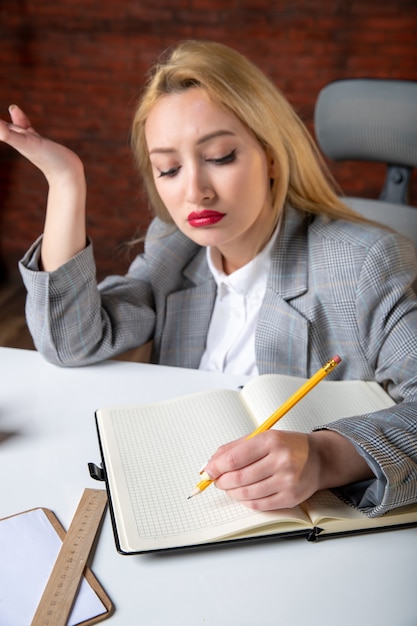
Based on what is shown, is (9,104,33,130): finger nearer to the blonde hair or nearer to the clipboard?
the blonde hair

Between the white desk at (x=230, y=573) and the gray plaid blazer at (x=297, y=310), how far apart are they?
0.31 m

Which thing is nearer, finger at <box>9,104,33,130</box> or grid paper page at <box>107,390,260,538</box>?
grid paper page at <box>107,390,260,538</box>

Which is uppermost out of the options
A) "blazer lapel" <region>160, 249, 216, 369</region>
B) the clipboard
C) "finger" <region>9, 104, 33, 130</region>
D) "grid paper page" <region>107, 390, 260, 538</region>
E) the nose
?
"finger" <region>9, 104, 33, 130</region>

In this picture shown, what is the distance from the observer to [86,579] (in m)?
0.72

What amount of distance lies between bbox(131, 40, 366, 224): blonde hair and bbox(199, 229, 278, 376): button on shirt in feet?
0.35

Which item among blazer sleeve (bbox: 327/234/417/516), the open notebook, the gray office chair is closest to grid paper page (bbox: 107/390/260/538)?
the open notebook

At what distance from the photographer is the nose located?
113 cm

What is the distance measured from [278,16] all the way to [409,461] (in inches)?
113

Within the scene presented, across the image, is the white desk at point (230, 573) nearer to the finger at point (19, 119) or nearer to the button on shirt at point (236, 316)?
the button on shirt at point (236, 316)

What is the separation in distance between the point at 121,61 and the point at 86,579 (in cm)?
314

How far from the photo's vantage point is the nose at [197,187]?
1.13 m

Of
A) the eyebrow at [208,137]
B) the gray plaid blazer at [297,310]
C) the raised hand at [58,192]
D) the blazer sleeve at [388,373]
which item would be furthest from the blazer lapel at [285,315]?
the raised hand at [58,192]

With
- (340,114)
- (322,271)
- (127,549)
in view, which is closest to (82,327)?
(322,271)

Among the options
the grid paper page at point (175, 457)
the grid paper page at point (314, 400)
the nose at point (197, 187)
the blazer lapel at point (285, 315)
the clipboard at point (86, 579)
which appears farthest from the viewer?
the blazer lapel at point (285, 315)
